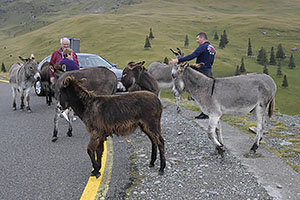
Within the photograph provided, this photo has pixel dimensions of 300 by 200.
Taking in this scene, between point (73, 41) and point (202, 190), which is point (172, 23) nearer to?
point (73, 41)

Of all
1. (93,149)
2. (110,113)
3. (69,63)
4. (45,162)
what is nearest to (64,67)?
(69,63)

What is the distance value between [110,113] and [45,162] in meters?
2.11

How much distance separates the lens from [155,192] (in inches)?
179

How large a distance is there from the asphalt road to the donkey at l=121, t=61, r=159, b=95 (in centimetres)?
219

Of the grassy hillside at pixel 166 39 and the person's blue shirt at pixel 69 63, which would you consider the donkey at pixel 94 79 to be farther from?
the grassy hillside at pixel 166 39

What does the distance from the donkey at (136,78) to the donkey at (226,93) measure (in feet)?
8.79

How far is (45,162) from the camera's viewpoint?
6016 millimetres

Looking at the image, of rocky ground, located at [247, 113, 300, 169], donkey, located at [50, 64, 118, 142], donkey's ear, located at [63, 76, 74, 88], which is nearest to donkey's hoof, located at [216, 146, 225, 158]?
rocky ground, located at [247, 113, 300, 169]

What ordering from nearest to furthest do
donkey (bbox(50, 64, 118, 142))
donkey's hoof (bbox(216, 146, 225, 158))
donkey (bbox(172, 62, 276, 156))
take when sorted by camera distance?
donkey's hoof (bbox(216, 146, 225, 158)), donkey (bbox(172, 62, 276, 156)), donkey (bbox(50, 64, 118, 142))

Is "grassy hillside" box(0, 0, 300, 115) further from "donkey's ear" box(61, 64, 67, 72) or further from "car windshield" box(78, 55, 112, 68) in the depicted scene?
"donkey's ear" box(61, 64, 67, 72)

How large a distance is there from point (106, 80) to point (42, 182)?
3951 millimetres

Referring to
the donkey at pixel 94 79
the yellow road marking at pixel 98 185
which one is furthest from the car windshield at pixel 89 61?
the yellow road marking at pixel 98 185

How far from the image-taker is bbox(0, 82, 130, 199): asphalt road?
4.72 m

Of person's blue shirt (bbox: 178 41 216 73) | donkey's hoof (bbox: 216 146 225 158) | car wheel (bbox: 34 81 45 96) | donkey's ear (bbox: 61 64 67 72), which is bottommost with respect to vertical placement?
car wheel (bbox: 34 81 45 96)
